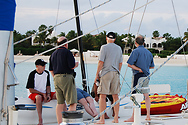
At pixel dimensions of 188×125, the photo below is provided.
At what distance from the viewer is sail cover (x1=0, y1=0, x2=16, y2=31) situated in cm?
244

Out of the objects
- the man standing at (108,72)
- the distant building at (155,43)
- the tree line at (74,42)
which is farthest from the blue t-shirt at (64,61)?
the distant building at (155,43)

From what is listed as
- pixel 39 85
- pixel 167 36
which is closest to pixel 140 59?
pixel 39 85

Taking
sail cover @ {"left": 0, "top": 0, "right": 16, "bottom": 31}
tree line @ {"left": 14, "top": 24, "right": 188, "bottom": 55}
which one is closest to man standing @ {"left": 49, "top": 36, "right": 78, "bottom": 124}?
sail cover @ {"left": 0, "top": 0, "right": 16, "bottom": 31}

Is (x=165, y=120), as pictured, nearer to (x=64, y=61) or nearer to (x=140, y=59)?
(x=140, y=59)

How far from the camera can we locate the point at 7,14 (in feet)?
8.11

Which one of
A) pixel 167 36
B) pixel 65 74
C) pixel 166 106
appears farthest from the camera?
pixel 167 36

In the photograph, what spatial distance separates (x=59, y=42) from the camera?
14.9ft

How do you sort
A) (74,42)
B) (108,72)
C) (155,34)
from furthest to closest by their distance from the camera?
(155,34)
(74,42)
(108,72)

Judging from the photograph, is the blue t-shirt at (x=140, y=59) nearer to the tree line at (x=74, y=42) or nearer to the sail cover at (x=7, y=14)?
the sail cover at (x=7, y=14)

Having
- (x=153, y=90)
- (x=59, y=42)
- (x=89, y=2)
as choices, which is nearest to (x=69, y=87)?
(x=59, y=42)

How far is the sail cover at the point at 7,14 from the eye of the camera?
244cm

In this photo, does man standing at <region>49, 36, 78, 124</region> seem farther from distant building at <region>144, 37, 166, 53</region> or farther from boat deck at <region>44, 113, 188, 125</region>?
distant building at <region>144, 37, 166, 53</region>

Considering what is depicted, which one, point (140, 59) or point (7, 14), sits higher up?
point (7, 14)

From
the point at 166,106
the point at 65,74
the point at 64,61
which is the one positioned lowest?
the point at 166,106
